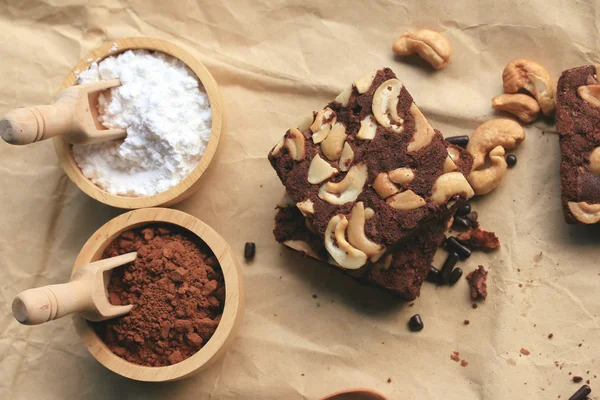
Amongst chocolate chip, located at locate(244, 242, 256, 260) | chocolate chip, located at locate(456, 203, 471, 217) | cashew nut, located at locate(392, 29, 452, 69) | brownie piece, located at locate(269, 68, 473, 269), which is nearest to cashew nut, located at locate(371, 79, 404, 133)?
brownie piece, located at locate(269, 68, 473, 269)

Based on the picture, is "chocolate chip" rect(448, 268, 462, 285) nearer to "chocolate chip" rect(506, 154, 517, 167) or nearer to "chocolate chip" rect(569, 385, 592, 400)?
"chocolate chip" rect(506, 154, 517, 167)

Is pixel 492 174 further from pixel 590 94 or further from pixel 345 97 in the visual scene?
pixel 345 97

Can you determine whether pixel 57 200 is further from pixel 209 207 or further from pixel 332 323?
pixel 332 323

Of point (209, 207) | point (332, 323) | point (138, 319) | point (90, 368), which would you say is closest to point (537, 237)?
point (332, 323)

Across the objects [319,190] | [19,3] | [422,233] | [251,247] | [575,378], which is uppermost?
[19,3]

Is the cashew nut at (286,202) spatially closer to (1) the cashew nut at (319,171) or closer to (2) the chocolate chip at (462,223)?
(1) the cashew nut at (319,171)

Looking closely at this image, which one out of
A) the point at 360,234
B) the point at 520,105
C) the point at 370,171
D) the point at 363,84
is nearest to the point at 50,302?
the point at 360,234
